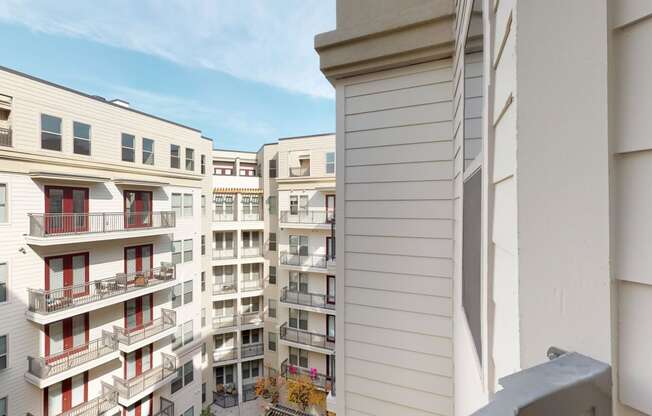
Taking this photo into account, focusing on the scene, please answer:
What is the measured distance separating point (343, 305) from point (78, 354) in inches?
344

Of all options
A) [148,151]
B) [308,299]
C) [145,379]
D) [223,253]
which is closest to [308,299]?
[308,299]

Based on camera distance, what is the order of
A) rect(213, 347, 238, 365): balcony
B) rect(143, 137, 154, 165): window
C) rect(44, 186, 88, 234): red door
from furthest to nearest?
rect(213, 347, 238, 365): balcony, rect(143, 137, 154, 165): window, rect(44, 186, 88, 234): red door

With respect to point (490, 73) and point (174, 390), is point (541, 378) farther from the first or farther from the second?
point (174, 390)

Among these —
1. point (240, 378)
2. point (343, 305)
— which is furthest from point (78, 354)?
point (343, 305)

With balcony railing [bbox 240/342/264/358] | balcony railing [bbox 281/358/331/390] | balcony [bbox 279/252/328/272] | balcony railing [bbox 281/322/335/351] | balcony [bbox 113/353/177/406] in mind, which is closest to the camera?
balcony [bbox 113/353/177/406]

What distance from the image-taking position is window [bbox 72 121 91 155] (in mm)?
7875

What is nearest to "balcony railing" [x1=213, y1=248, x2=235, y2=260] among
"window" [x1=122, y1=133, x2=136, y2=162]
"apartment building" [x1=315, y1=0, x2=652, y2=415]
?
"window" [x1=122, y1=133, x2=136, y2=162]

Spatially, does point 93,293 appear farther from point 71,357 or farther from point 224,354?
point 224,354

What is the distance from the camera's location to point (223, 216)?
14.2m

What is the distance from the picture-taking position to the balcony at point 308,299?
1166 centimetres

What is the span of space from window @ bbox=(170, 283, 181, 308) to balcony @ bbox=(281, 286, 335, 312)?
394cm

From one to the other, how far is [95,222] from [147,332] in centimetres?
367

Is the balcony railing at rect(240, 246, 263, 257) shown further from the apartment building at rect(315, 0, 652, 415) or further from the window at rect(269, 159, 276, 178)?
the apartment building at rect(315, 0, 652, 415)

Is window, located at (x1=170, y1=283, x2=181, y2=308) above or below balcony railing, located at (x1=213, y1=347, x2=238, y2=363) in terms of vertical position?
above
